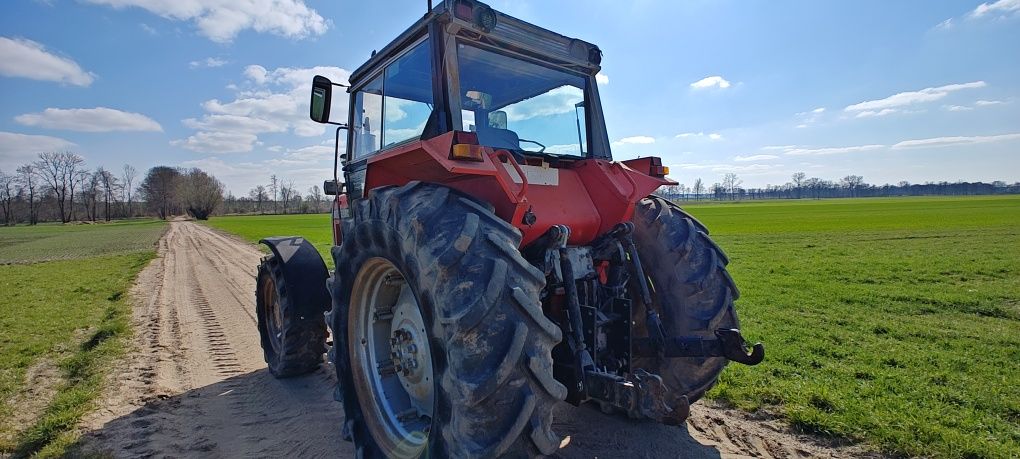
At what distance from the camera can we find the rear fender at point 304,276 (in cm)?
469

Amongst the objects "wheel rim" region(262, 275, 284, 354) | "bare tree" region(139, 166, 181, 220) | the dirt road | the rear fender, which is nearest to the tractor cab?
the rear fender

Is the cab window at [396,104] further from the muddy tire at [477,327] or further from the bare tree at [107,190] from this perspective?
the bare tree at [107,190]

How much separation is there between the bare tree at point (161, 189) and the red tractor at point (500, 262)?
11126 cm

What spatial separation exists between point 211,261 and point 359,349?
16.1 meters

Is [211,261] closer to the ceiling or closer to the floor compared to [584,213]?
closer to the floor

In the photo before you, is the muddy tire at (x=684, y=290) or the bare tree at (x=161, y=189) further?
the bare tree at (x=161, y=189)

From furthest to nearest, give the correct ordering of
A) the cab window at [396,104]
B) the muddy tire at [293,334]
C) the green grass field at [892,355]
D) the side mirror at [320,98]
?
the muddy tire at [293,334] → the side mirror at [320,98] → the green grass field at [892,355] → the cab window at [396,104]

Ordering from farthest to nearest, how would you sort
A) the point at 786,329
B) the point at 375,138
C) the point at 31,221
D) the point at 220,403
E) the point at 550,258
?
the point at 31,221, the point at 786,329, the point at 220,403, the point at 375,138, the point at 550,258

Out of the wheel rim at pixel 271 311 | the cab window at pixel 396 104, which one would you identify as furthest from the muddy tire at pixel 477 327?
the wheel rim at pixel 271 311

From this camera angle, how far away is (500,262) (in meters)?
2.12

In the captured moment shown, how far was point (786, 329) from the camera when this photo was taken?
21.7 ft

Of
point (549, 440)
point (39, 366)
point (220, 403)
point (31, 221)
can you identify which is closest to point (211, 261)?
point (39, 366)

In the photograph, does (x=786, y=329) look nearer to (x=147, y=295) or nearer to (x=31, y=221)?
(x=147, y=295)

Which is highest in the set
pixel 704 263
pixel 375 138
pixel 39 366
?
pixel 375 138
